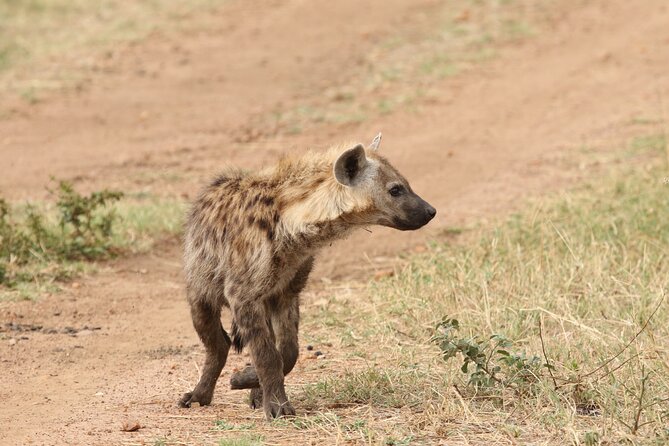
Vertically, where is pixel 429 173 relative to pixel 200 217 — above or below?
below

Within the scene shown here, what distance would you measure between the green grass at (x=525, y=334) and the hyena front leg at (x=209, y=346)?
0.42 meters

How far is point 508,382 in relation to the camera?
4832 mm

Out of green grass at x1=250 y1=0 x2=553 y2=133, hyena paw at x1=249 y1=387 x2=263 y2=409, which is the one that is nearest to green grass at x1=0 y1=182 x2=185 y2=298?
hyena paw at x1=249 y1=387 x2=263 y2=409

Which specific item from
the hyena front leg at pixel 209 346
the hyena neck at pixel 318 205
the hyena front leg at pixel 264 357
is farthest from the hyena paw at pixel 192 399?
the hyena neck at pixel 318 205

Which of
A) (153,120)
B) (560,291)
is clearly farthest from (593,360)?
A: (153,120)

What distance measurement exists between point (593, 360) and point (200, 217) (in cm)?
196

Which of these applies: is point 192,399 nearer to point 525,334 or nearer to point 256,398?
point 256,398

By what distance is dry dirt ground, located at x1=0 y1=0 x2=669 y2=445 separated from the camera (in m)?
5.49

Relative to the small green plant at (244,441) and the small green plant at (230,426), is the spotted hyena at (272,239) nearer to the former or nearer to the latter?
the small green plant at (230,426)

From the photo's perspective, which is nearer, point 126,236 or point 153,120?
point 126,236

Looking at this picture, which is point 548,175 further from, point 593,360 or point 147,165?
point 593,360

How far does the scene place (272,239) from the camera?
191 inches

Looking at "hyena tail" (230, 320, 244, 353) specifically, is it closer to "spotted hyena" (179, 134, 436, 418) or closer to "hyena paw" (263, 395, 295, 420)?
"spotted hyena" (179, 134, 436, 418)

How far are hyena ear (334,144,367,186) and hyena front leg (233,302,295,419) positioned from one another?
26.5 inches
